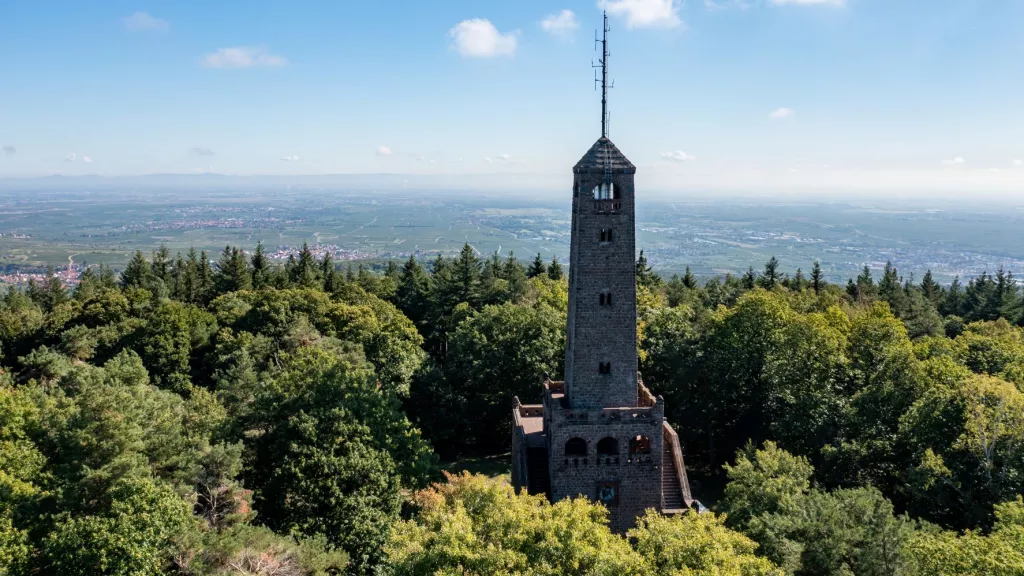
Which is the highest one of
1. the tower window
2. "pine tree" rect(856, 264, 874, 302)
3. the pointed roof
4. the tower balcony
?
the pointed roof

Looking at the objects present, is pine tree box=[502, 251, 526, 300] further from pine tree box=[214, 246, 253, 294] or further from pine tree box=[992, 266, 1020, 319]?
pine tree box=[992, 266, 1020, 319]

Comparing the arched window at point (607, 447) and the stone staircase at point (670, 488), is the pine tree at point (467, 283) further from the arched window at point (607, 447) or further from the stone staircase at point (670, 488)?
the arched window at point (607, 447)

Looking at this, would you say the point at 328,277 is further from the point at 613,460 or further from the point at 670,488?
the point at 670,488

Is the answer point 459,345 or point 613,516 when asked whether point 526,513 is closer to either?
point 613,516

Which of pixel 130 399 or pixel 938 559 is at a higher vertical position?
pixel 130 399

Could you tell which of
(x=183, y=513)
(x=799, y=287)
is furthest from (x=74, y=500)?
(x=799, y=287)

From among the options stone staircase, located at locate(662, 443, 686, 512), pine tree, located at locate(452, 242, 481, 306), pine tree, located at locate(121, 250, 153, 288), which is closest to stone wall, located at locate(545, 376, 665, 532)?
stone staircase, located at locate(662, 443, 686, 512)
